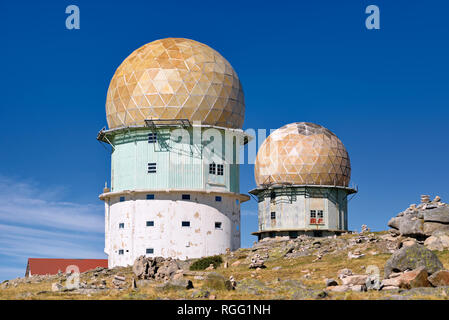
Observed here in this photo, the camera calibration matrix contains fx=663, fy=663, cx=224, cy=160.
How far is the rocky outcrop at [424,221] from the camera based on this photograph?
32.1m

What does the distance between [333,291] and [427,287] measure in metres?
2.93

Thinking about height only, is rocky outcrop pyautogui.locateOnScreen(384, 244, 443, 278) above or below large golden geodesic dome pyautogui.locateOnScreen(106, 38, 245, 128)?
below

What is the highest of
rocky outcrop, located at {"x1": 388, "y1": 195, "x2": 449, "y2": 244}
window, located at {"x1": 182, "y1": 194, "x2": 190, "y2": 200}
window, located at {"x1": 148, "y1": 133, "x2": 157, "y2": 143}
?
window, located at {"x1": 148, "y1": 133, "x2": 157, "y2": 143}

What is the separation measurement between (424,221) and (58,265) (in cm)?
4126

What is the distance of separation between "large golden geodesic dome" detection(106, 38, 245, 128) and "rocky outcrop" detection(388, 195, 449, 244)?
14408 millimetres

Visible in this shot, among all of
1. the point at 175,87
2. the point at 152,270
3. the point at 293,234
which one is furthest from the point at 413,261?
the point at 293,234

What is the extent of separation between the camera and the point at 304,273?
2944 cm

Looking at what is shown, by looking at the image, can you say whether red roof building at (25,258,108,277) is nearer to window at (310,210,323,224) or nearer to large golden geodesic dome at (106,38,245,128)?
window at (310,210,323,224)

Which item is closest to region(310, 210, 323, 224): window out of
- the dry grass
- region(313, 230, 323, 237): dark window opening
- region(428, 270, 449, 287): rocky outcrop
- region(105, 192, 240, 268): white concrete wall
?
region(313, 230, 323, 237): dark window opening

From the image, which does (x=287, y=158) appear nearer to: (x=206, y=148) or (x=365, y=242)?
(x=206, y=148)

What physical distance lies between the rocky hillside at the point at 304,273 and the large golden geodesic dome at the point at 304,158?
12.2 meters

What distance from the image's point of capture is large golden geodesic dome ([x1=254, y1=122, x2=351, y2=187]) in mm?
53562

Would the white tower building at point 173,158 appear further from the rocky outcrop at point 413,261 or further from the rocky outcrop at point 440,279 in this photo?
the rocky outcrop at point 440,279

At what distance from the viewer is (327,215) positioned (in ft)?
177
